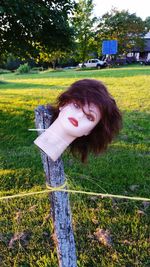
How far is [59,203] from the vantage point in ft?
8.03

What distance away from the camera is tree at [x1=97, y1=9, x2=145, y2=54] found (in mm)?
50219

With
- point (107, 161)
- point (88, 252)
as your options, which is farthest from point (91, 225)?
point (107, 161)

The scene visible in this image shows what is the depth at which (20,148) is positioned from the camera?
629 centimetres

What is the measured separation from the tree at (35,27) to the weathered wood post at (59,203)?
5.30 m

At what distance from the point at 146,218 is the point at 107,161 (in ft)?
5.32

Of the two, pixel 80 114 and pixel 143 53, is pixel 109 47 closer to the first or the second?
pixel 143 53

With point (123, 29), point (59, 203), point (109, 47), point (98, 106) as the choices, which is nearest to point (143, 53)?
point (123, 29)

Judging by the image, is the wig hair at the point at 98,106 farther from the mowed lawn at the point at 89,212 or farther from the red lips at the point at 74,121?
the mowed lawn at the point at 89,212

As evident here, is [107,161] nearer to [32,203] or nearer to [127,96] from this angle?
[32,203]

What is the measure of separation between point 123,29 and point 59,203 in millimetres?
52873

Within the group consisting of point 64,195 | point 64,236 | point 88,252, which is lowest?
point 88,252

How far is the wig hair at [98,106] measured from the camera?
1959 mm

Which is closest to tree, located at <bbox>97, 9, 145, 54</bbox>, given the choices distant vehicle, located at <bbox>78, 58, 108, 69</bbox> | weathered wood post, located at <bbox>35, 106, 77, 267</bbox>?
distant vehicle, located at <bbox>78, 58, 108, 69</bbox>

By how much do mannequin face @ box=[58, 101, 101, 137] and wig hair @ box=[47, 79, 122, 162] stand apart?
3cm
